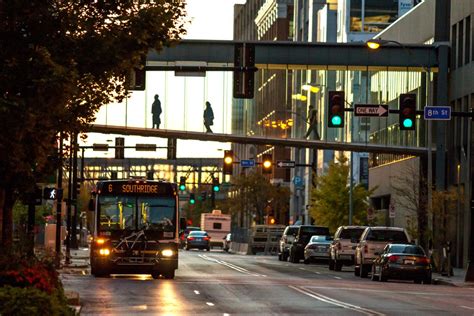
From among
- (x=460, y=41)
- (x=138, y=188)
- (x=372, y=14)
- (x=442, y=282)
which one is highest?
(x=372, y=14)

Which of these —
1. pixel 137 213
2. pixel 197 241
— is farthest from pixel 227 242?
pixel 137 213

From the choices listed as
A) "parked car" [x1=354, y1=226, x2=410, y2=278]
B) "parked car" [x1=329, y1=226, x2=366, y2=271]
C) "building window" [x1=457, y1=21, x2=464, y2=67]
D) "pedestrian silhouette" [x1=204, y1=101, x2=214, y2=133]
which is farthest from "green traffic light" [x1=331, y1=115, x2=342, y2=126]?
"pedestrian silhouette" [x1=204, y1=101, x2=214, y2=133]

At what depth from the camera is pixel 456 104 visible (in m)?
A: 73.1

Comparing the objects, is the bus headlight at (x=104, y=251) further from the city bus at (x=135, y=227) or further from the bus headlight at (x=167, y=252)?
the bus headlight at (x=167, y=252)

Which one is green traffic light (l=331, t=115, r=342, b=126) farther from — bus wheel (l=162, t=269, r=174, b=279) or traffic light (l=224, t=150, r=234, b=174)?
traffic light (l=224, t=150, r=234, b=174)

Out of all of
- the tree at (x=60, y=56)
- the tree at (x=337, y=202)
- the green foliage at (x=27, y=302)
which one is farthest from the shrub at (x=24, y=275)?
the tree at (x=337, y=202)

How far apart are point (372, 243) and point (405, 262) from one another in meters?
5.30

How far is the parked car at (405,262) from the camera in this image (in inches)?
1874

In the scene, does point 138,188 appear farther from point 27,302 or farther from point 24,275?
point 27,302

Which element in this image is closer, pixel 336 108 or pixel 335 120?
pixel 335 120

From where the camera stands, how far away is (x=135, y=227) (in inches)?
1729

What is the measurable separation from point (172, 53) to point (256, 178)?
66863 millimetres

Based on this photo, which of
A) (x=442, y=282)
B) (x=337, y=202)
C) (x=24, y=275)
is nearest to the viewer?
(x=24, y=275)

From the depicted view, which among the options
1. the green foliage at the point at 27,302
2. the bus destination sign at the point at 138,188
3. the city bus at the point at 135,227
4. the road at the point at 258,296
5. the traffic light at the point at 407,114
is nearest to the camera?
the green foliage at the point at 27,302
